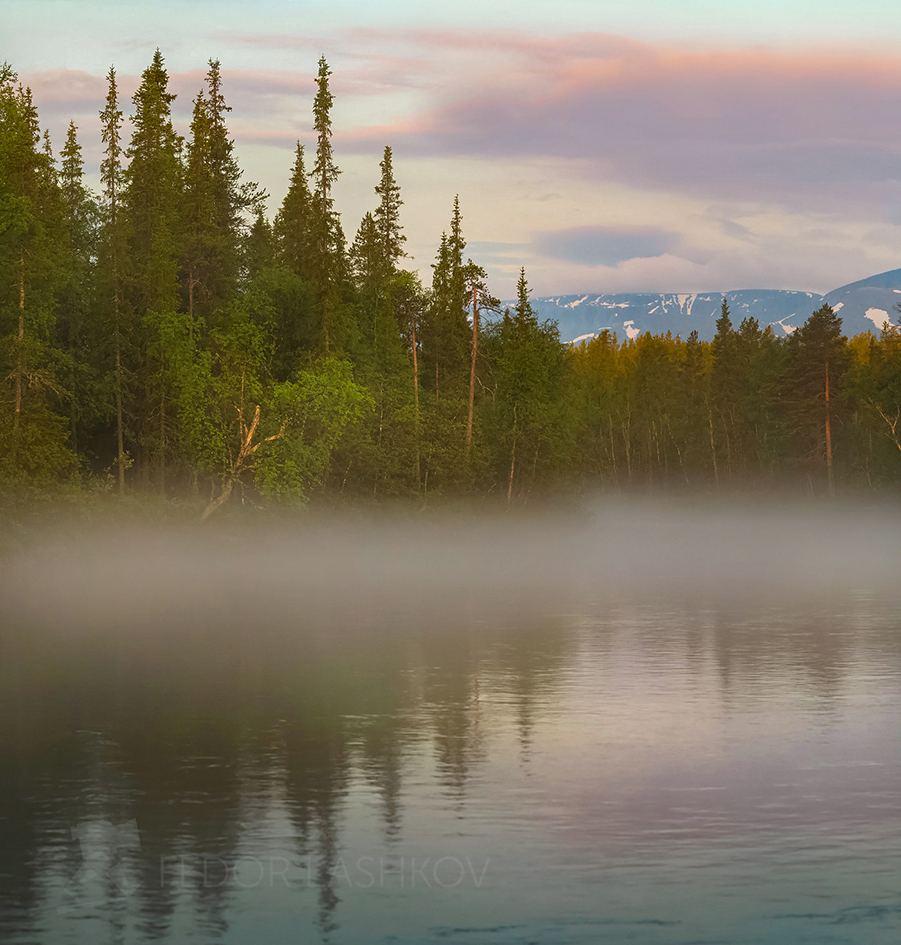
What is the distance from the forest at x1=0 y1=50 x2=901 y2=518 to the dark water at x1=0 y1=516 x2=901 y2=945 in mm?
29910

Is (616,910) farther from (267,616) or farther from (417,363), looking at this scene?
(417,363)

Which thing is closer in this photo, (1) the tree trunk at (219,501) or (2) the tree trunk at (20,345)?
(2) the tree trunk at (20,345)

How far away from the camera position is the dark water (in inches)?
520

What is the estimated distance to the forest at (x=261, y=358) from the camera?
235 feet

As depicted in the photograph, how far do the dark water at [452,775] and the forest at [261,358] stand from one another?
98.1 ft

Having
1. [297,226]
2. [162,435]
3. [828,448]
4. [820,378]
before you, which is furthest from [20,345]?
[820,378]

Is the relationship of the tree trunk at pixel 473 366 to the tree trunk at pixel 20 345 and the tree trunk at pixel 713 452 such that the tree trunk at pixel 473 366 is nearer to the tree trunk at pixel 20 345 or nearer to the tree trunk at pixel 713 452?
the tree trunk at pixel 20 345

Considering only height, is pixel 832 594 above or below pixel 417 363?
below

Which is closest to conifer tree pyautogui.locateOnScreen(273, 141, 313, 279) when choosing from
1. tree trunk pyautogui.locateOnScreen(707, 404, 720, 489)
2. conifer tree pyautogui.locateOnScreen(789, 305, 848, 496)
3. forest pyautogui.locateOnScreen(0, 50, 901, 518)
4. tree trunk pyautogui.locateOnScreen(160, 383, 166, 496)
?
forest pyautogui.locateOnScreen(0, 50, 901, 518)

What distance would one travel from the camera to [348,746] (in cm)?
2150

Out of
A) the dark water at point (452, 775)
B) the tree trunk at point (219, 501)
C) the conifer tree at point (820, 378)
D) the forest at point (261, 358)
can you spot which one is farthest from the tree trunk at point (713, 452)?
the dark water at point (452, 775)

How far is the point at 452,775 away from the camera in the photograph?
19.2 meters

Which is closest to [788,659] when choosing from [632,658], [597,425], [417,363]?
[632,658]

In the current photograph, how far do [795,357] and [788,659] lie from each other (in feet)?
330
